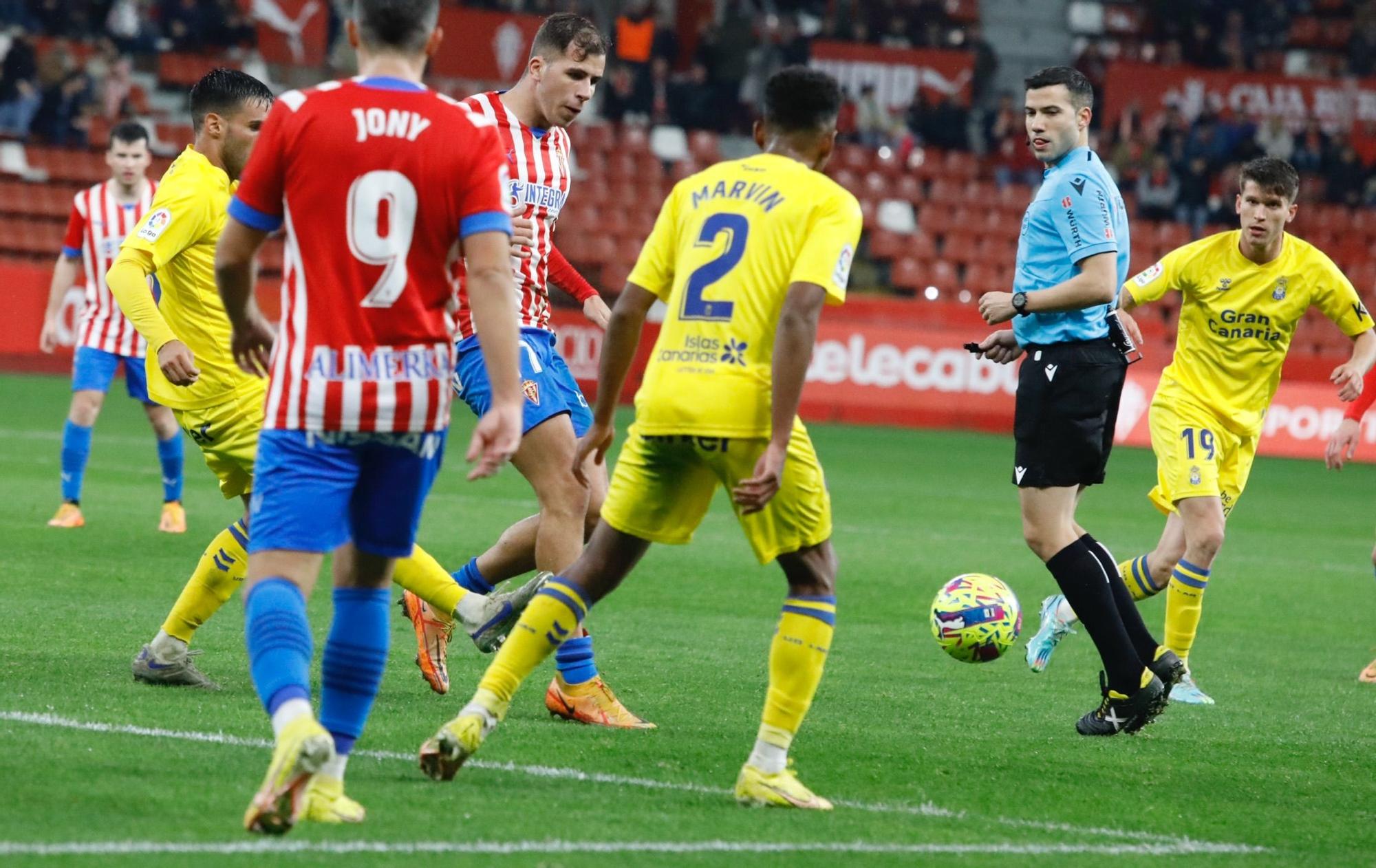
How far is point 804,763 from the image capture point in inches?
219

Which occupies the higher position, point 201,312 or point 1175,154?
point 1175,154

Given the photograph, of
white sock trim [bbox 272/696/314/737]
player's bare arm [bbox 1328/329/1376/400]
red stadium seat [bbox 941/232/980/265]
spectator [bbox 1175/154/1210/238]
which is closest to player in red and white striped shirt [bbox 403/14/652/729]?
white sock trim [bbox 272/696/314/737]

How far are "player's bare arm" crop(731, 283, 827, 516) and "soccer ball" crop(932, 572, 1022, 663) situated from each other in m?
2.27

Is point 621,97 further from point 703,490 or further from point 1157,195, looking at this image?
point 703,490

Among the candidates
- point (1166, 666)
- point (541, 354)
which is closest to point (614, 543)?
point (541, 354)

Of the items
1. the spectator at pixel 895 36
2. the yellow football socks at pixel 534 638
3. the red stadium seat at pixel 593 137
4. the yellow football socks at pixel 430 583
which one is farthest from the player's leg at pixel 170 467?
the spectator at pixel 895 36

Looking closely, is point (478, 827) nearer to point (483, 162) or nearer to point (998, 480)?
point (483, 162)

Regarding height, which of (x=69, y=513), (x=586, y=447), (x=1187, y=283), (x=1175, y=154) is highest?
(x=1175, y=154)

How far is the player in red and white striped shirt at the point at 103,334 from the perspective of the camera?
35.3ft

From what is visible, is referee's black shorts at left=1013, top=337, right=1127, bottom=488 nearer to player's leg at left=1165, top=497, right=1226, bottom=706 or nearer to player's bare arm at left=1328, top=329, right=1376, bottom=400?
player's leg at left=1165, top=497, right=1226, bottom=706

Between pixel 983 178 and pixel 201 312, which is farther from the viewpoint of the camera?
pixel 983 178

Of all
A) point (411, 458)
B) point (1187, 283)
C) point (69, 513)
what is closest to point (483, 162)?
point (411, 458)

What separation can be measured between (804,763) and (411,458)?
180 centimetres

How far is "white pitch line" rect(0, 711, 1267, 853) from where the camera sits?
4.83 metres
